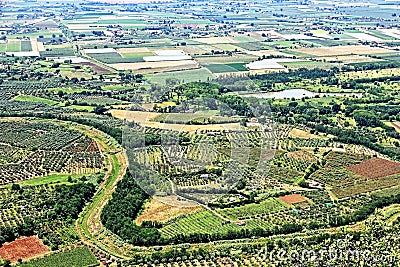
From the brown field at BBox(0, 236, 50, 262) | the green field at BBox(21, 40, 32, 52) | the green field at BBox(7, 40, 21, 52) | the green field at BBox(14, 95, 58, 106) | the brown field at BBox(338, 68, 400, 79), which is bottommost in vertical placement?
the green field at BBox(14, 95, 58, 106)

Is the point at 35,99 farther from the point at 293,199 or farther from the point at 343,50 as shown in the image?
the point at 343,50

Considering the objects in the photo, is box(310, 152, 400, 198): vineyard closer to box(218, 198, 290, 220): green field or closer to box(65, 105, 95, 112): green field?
box(218, 198, 290, 220): green field

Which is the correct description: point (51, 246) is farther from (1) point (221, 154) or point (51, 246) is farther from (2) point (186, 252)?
(1) point (221, 154)

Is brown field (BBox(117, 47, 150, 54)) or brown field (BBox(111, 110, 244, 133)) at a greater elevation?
brown field (BBox(111, 110, 244, 133))

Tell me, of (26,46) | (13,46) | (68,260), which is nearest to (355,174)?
(68,260)

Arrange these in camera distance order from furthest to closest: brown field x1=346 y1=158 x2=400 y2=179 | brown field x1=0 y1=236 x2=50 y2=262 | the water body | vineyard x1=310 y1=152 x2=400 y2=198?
the water body < brown field x1=346 y1=158 x2=400 y2=179 < vineyard x1=310 y1=152 x2=400 y2=198 < brown field x1=0 y1=236 x2=50 y2=262

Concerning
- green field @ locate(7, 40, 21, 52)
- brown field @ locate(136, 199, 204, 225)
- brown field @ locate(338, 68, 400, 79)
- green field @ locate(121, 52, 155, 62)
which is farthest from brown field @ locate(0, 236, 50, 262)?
green field @ locate(7, 40, 21, 52)

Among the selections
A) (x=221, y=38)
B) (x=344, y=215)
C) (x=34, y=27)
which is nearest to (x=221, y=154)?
(x=344, y=215)
